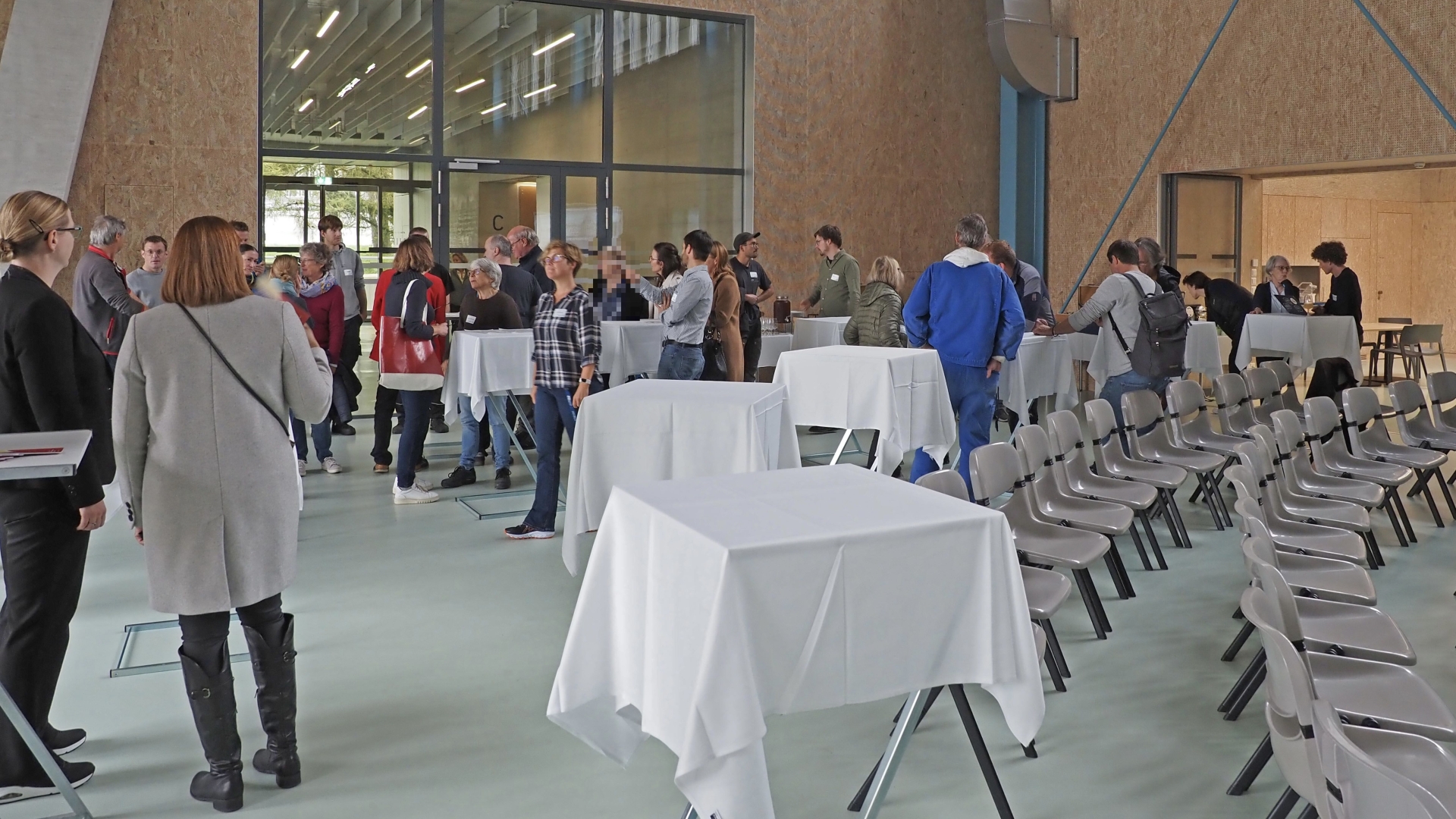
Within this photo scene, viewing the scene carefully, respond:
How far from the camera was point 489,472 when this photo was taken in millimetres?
8070

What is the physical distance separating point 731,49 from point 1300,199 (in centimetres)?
1057

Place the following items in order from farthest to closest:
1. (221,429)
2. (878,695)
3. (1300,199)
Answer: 1. (1300,199)
2. (221,429)
3. (878,695)

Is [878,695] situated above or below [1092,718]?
above

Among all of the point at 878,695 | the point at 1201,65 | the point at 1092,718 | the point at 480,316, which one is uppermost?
the point at 1201,65

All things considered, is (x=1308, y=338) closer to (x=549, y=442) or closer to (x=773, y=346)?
(x=773, y=346)

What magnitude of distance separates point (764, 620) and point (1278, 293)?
9.18 metres

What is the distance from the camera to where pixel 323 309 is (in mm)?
8016

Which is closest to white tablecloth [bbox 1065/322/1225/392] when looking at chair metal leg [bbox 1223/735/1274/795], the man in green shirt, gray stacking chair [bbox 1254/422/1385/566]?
the man in green shirt

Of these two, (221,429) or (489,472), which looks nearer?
(221,429)

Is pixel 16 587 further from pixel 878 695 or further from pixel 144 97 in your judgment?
pixel 144 97

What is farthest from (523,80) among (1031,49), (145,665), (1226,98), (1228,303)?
(145,665)

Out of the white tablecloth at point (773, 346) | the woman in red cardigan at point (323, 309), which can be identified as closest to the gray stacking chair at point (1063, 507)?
the white tablecloth at point (773, 346)

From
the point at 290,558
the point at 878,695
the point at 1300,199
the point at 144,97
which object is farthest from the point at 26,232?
the point at 1300,199

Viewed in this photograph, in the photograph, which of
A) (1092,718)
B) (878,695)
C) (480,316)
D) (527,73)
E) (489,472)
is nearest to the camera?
(878,695)
